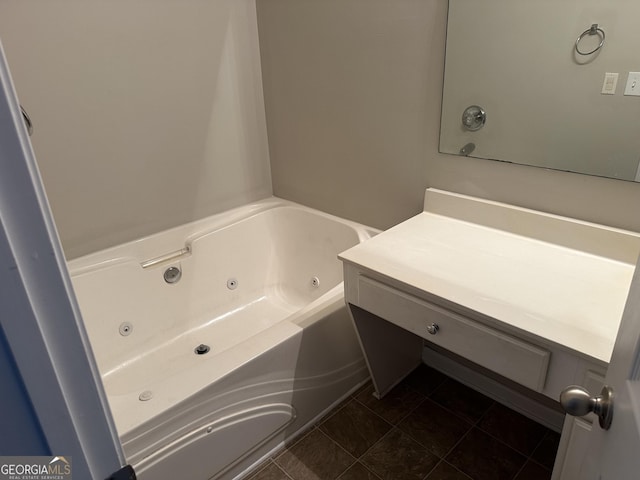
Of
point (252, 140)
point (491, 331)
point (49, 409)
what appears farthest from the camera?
point (252, 140)

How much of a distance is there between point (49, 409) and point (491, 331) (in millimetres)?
952

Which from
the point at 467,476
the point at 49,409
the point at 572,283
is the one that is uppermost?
the point at 49,409

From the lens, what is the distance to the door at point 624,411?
20.4 inches

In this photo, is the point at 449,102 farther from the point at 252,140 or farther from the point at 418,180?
the point at 252,140

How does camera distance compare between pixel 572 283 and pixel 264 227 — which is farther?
pixel 264 227

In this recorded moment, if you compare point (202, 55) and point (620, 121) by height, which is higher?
point (202, 55)

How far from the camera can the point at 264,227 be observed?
231 centimetres

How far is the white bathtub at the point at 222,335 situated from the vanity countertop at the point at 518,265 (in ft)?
1.25

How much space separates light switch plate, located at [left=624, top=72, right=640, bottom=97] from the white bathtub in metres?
1.06

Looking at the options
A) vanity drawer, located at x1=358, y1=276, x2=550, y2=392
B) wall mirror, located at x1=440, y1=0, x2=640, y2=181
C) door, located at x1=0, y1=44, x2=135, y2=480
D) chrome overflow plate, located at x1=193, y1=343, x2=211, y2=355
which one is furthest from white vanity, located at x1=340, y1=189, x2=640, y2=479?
door, located at x1=0, y1=44, x2=135, y2=480

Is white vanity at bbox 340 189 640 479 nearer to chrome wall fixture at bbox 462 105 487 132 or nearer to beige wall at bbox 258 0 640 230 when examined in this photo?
beige wall at bbox 258 0 640 230

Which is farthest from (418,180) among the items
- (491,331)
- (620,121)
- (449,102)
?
(491,331)

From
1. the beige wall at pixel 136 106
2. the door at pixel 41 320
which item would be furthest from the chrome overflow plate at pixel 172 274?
the door at pixel 41 320

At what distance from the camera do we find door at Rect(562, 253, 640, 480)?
52 centimetres
